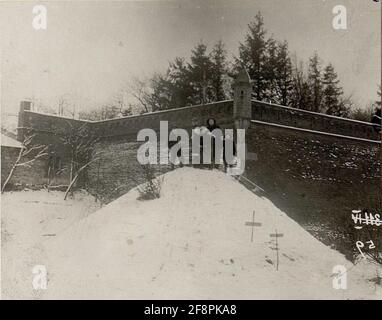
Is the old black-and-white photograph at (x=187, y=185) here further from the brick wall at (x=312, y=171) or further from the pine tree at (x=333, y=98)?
the pine tree at (x=333, y=98)

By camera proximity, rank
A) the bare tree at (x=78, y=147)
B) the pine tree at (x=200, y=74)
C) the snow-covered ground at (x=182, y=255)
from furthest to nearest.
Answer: the pine tree at (x=200, y=74), the bare tree at (x=78, y=147), the snow-covered ground at (x=182, y=255)

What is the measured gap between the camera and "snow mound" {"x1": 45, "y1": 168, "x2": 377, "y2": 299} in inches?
346

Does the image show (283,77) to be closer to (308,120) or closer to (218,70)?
(218,70)

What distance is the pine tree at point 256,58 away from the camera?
20569mm

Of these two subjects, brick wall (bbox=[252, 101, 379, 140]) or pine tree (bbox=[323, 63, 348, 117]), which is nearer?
brick wall (bbox=[252, 101, 379, 140])

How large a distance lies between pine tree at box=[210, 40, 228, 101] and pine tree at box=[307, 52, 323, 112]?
5.21m

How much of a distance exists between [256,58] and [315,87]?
615cm

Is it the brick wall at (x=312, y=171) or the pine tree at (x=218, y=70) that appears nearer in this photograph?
the brick wall at (x=312, y=171)

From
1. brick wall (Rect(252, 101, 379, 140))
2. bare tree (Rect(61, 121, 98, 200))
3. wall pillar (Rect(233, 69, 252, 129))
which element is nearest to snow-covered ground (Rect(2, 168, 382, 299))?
wall pillar (Rect(233, 69, 252, 129))

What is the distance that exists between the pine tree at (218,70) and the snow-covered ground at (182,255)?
11.0m

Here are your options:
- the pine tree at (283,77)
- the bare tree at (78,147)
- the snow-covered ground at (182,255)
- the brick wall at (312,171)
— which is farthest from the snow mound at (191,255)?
the pine tree at (283,77)

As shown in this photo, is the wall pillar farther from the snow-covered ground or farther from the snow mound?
the snow mound
